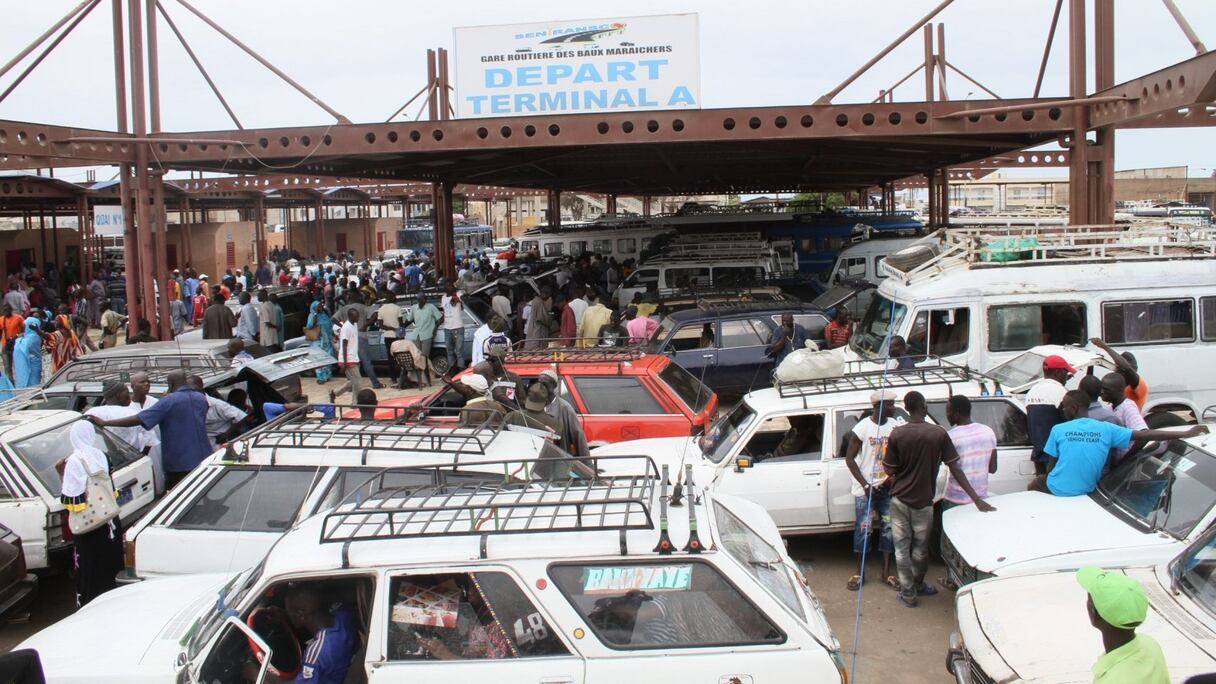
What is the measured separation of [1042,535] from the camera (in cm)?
609

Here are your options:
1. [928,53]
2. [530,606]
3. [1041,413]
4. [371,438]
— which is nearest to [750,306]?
[1041,413]

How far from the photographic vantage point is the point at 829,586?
286 inches

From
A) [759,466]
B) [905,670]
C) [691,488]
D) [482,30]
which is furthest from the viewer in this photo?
[482,30]

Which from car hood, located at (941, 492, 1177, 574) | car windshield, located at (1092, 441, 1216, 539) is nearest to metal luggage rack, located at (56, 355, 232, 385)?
car hood, located at (941, 492, 1177, 574)

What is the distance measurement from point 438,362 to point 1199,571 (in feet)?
44.0

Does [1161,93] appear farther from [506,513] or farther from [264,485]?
[264,485]

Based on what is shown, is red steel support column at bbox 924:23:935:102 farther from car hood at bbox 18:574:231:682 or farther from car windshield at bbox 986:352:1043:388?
car hood at bbox 18:574:231:682

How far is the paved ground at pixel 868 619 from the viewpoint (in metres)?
5.94

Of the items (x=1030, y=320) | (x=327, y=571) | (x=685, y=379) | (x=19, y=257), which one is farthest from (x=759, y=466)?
(x=19, y=257)

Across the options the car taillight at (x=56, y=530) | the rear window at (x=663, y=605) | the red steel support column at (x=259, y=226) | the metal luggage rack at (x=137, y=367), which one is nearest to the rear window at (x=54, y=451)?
the car taillight at (x=56, y=530)

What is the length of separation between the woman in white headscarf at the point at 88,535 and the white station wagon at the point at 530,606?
8.94ft

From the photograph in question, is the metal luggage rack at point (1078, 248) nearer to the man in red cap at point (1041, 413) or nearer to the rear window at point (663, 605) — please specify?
the man in red cap at point (1041, 413)

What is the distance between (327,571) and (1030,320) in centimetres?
877

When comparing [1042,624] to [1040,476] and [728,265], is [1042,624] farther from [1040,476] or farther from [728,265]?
[728,265]
